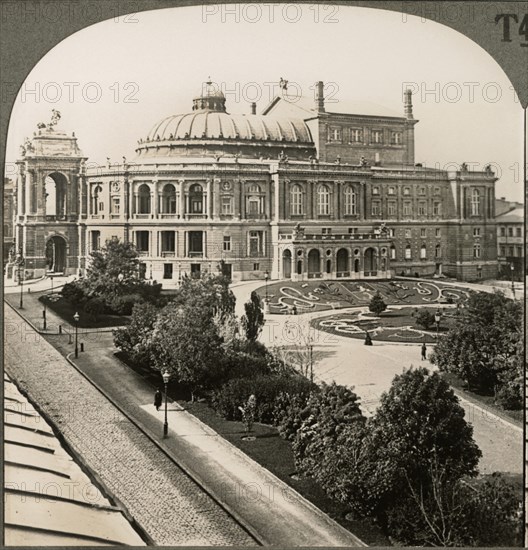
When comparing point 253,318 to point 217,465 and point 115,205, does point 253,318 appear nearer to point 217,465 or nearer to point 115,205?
point 217,465

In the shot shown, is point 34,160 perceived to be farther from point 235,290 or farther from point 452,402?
point 452,402

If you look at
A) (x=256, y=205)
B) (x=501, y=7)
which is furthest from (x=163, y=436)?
(x=501, y=7)

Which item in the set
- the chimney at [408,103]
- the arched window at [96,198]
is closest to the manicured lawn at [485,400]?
the chimney at [408,103]

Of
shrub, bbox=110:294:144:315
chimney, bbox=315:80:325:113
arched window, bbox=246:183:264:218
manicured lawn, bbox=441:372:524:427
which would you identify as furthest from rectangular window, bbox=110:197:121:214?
manicured lawn, bbox=441:372:524:427

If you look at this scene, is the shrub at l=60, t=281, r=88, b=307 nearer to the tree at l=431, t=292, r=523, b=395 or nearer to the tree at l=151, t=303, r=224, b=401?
the tree at l=151, t=303, r=224, b=401

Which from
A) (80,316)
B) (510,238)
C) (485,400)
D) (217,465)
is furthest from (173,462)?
(510,238)

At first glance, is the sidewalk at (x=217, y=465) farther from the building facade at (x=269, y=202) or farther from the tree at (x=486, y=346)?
the tree at (x=486, y=346)
